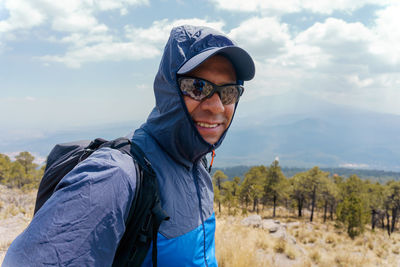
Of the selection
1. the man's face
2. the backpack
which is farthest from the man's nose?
the backpack

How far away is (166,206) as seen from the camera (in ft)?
5.22

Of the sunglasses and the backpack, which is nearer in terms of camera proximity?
the backpack

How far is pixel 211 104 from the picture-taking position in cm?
185

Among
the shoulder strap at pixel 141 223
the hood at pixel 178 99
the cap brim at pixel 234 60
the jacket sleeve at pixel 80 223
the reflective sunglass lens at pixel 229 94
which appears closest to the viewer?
the jacket sleeve at pixel 80 223

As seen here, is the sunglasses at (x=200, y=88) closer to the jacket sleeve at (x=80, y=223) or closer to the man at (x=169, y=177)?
the man at (x=169, y=177)

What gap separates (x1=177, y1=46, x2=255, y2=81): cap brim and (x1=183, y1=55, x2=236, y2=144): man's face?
2.8 inches

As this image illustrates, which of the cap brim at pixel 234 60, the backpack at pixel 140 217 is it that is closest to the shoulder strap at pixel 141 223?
the backpack at pixel 140 217

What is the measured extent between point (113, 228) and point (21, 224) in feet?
28.2

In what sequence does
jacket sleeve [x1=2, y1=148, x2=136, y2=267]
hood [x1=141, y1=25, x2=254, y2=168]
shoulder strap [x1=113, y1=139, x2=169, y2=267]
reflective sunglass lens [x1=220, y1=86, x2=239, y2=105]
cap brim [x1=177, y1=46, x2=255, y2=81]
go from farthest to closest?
reflective sunglass lens [x1=220, y1=86, x2=239, y2=105], hood [x1=141, y1=25, x2=254, y2=168], cap brim [x1=177, y1=46, x2=255, y2=81], shoulder strap [x1=113, y1=139, x2=169, y2=267], jacket sleeve [x1=2, y1=148, x2=136, y2=267]

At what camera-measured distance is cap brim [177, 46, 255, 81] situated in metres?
1.60

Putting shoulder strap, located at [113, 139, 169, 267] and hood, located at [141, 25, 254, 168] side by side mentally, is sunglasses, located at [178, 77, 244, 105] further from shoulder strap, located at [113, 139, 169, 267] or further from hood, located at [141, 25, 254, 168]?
shoulder strap, located at [113, 139, 169, 267]

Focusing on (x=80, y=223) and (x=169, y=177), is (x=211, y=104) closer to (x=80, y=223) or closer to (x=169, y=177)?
(x=169, y=177)

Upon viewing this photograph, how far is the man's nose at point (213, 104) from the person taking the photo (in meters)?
1.84

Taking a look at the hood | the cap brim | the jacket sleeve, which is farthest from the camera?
the hood
